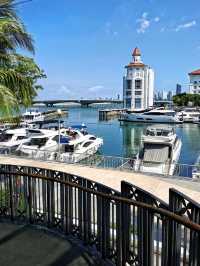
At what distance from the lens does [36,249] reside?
17.6ft

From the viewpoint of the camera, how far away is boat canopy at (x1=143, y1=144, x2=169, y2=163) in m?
27.4

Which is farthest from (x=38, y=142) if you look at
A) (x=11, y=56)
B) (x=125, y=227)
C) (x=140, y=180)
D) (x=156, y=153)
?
(x=125, y=227)

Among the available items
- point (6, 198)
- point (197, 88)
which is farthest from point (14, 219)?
point (197, 88)

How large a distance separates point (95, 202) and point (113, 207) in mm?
660

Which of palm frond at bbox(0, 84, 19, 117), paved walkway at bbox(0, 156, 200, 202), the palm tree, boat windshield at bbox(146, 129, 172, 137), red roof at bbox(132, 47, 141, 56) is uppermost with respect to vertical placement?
red roof at bbox(132, 47, 141, 56)

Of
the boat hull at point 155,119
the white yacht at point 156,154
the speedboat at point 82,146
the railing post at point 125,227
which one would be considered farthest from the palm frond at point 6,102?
the boat hull at point 155,119

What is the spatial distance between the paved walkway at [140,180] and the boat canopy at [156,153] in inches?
404

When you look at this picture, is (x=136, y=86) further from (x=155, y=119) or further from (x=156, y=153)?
(x=156, y=153)

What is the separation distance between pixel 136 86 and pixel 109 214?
127 m

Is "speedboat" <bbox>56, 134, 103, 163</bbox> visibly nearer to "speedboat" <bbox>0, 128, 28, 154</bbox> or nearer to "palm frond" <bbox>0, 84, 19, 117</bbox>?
"speedboat" <bbox>0, 128, 28, 154</bbox>

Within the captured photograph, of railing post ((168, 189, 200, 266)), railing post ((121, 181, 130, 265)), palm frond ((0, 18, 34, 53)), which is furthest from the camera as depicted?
palm frond ((0, 18, 34, 53))

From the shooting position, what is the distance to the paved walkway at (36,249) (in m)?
4.94

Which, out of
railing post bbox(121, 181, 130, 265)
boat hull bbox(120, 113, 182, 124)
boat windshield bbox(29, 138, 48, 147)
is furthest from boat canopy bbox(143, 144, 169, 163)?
boat hull bbox(120, 113, 182, 124)

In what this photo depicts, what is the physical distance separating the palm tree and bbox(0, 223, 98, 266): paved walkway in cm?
369
